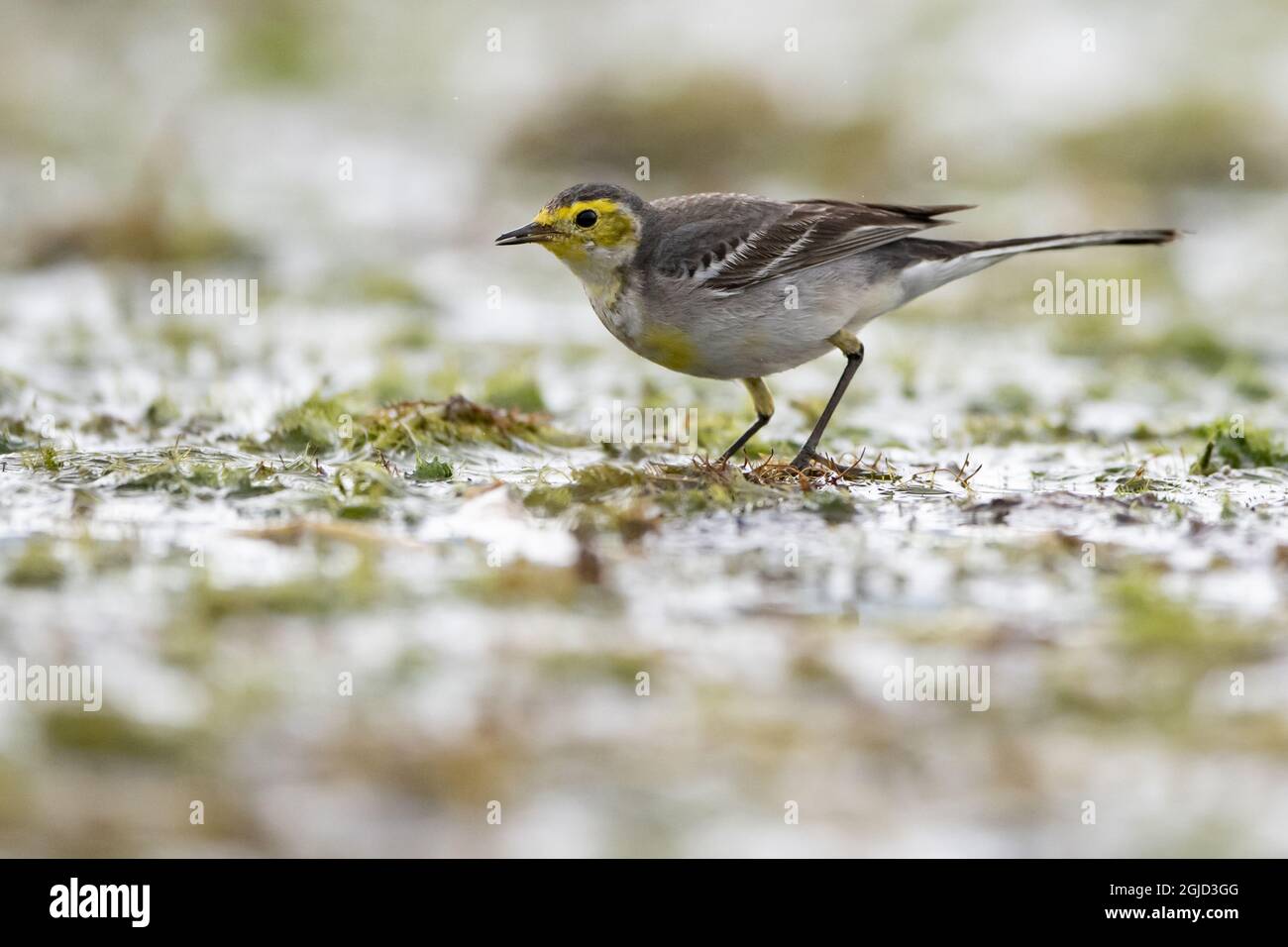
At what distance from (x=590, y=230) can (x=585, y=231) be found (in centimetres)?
3

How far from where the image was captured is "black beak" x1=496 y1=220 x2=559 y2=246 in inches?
326

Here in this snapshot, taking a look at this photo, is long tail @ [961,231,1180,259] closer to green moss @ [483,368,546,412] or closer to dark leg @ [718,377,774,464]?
dark leg @ [718,377,774,464]

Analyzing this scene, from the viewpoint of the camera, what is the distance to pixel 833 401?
8.91 m

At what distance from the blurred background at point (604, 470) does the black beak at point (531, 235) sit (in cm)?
119

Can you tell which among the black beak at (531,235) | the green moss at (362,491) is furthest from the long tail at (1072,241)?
the green moss at (362,491)

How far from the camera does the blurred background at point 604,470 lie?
4867 mm

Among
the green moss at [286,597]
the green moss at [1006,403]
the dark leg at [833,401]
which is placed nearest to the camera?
the green moss at [286,597]

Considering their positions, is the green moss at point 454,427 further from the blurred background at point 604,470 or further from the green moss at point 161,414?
the green moss at point 161,414

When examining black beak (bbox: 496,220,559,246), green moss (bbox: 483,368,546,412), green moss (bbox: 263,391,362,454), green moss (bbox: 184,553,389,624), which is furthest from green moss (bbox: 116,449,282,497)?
green moss (bbox: 483,368,546,412)

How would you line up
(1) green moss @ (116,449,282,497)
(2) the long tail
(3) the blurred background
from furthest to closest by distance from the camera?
(2) the long tail < (1) green moss @ (116,449,282,497) < (3) the blurred background

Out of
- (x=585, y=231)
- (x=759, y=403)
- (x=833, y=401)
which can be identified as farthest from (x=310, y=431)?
(x=833, y=401)

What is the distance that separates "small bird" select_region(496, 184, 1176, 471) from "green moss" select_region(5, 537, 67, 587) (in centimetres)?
294

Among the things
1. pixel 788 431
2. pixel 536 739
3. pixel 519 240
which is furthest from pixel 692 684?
pixel 788 431

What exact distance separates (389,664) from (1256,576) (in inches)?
141
